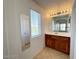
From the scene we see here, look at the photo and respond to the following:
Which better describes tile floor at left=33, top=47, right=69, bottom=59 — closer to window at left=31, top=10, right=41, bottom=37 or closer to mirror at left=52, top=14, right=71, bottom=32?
window at left=31, top=10, right=41, bottom=37

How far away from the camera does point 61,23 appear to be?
5.95 metres

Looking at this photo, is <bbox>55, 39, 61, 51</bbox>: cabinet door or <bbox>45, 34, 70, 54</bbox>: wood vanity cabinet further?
<bbox>55, 39, 61, 51</bbox>: cabinet door

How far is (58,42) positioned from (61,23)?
1441 millimetres

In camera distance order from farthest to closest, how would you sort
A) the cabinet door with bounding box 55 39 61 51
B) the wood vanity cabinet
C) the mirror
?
the mirror
the cabinet door with bounding box 55 39 61 51
the wood vanity cabinet

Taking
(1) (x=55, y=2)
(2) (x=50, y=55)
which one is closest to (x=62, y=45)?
(2) (x=50, y=55)

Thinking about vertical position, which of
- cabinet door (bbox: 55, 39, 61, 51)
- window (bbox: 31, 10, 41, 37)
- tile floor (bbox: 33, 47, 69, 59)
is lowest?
tile floor (bbox: 33, 47, 69, 59)

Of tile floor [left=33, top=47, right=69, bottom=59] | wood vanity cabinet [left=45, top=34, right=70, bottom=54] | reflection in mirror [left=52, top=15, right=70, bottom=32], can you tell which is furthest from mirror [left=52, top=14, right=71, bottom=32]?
tile floor [left=33, top=47, right=69, bottom=59]

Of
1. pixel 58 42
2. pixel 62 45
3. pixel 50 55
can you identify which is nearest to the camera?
pixel 50 55

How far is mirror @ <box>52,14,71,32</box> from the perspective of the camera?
18.2ft

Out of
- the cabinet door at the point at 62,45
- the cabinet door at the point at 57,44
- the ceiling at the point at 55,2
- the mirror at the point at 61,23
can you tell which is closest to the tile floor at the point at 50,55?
the cabinet door at the point at 62,45

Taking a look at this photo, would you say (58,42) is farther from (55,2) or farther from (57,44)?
(55,2)

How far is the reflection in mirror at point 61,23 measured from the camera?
5.56m

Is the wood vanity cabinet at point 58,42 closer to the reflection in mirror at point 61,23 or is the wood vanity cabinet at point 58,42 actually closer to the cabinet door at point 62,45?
the cabinet door at point 62,45

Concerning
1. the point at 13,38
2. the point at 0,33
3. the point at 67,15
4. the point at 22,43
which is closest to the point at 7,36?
the point at 13,38
